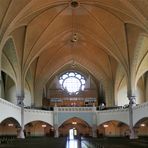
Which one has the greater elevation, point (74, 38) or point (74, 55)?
point (74, 38)

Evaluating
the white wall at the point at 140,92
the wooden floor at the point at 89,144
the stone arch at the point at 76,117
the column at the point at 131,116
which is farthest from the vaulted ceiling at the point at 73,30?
the wooden floor at the point at 89,144

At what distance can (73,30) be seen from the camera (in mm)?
38250

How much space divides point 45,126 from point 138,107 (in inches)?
654

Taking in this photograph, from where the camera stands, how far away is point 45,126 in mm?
46656

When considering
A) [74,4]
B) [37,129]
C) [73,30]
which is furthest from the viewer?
[37,129]

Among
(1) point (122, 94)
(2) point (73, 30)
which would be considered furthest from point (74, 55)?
(2) point (73, 30)

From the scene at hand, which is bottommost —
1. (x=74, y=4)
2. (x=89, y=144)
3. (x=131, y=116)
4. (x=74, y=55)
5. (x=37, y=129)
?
(x=89, y=144)

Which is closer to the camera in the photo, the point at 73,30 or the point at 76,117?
the point at 73,30

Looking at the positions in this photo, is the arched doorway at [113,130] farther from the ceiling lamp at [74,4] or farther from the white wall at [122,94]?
the ceiling lamp at [74,4]

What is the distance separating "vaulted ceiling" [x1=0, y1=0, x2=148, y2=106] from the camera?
88.5 feet

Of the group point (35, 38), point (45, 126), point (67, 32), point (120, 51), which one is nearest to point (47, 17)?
point (35, 38)

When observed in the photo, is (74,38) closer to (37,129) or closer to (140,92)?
(140,92)

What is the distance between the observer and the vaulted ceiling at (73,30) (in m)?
27.0

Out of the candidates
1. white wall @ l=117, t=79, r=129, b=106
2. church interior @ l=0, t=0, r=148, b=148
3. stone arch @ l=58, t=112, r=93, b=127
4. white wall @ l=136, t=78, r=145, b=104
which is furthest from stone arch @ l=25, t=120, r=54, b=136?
white wall @ l=136, t=78, r=145, b=104
